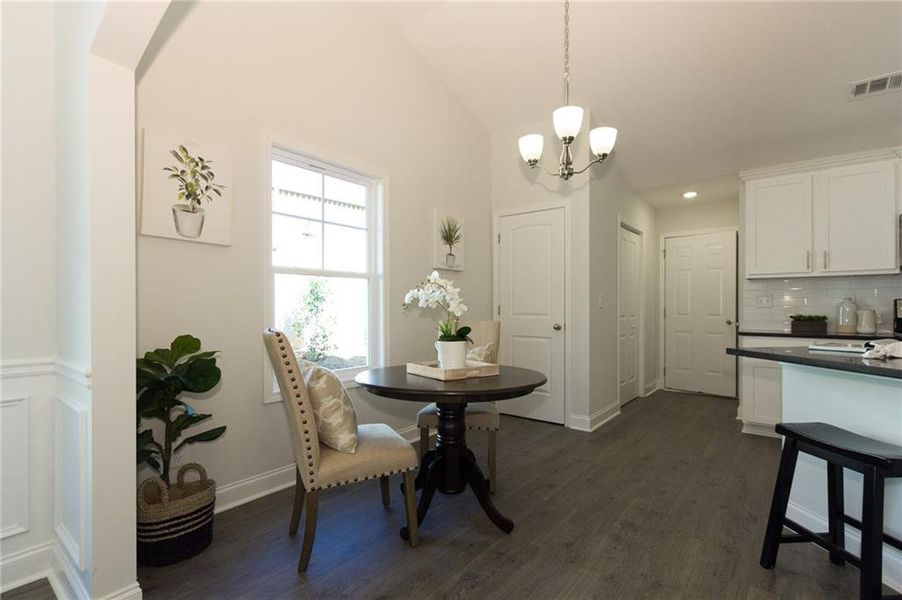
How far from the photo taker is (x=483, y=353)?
301 cm

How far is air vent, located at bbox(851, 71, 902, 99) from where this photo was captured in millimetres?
3084

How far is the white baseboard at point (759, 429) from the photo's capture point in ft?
12.5

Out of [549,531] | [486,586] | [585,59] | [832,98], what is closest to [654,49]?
[585,59]

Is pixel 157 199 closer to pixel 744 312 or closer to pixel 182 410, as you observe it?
pixel 182 410

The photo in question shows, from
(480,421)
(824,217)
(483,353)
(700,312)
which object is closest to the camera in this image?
(480,421)

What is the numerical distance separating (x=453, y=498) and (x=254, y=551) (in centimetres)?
112

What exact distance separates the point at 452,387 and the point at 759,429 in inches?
137

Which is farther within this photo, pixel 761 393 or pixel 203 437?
pixel 761 393

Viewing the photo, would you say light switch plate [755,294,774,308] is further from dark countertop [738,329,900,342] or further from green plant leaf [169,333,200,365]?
green plant leaf [169,333,200,365]

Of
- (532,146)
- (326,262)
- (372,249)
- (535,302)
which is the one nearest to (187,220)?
(326,262)

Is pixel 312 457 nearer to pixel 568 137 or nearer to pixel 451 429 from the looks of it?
pixel 451 429

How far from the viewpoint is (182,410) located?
7.22 ft

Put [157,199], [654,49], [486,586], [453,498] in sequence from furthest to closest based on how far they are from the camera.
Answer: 1. [654,49]
2. [453,498]
3. [157,199]
4. [486,586]

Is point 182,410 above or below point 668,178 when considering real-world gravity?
below
